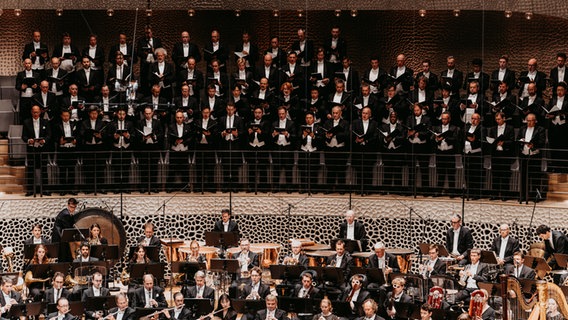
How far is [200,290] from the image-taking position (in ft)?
58.1

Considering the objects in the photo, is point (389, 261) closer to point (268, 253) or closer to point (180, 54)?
point (268, 253)

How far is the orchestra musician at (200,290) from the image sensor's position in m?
17.7

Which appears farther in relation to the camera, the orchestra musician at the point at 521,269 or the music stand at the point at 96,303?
the orchestra musician at the point at 521,269

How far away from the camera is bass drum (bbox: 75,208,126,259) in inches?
776

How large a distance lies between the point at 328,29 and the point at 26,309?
8.74m

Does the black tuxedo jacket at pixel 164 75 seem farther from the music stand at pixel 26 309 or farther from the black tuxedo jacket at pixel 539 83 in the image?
the black tuxedo jacket at pixel 539 83

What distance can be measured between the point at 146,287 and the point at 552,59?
8.26 metres

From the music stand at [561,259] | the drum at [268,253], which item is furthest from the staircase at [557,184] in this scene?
the drum at [268,253]

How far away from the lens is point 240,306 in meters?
16.9

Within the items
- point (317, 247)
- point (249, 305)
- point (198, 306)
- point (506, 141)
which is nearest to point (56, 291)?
point (198, 306)

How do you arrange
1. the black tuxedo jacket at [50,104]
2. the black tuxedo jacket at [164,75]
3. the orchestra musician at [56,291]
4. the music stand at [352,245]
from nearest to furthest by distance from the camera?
the orchestra musician at [56,291] < the music stand at [352,245] < the black tuxedo jacket at [50,104] < the black tuxedo jacket at [164,75]

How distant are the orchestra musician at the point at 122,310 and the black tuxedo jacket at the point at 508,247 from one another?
5194mm

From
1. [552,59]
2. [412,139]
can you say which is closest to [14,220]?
[412,139]

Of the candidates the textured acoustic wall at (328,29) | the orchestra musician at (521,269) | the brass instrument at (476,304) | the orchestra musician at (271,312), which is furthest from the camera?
the textured acoustic wall at (328,29)
